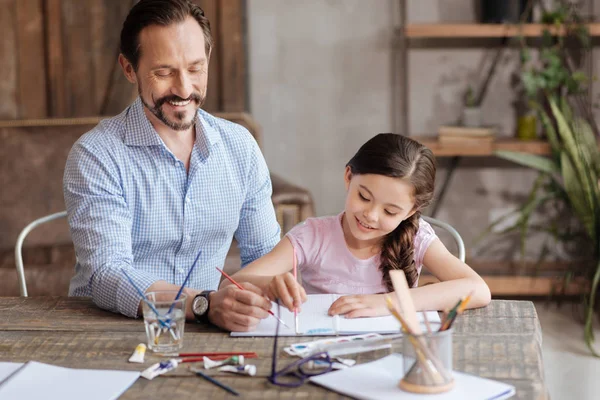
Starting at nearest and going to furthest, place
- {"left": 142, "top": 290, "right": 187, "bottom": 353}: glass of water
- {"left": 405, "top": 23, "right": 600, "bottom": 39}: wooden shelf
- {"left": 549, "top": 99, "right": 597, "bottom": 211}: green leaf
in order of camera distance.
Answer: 1. {"left": 142, "top": 290, "right": 187, "bottom": 353}: glass of water
2. {"left": 549, "top": 99, "right": 597, "bottom": 211}: green leaf
3. {"left": 405, "top": 23, "right": 600, "bottom": 39}: wooden shelf

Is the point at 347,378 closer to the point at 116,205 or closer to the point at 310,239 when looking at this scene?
the point at 310,239

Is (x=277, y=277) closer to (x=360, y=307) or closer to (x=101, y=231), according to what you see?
(x=360, y=307)

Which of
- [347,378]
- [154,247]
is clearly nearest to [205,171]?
[154,247]

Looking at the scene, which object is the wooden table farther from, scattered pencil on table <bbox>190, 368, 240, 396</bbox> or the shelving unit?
the shelving unit

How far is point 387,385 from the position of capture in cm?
120

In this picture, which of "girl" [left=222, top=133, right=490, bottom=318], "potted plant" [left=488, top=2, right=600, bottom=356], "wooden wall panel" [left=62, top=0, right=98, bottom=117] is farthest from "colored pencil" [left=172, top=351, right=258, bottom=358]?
"wooden wall panel" [left=62, top=0, right=98, bottom=117]

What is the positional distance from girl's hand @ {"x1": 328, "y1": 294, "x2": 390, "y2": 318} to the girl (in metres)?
0.08

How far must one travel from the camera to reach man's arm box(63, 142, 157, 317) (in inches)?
65.3

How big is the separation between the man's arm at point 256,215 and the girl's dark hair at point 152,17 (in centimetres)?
37

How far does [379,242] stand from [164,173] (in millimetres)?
546

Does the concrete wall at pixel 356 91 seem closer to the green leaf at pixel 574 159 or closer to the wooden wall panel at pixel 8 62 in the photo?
the green leaf at pixel 574 159

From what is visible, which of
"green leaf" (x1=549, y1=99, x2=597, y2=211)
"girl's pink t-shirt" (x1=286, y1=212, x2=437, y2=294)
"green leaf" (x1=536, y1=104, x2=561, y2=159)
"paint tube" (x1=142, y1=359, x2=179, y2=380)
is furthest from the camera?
"green leaf" (x1=536, y1=104, x2=561, y2=159)

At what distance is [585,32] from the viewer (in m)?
3.87

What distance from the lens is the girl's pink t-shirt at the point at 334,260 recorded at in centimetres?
189
